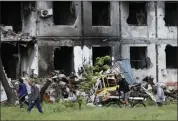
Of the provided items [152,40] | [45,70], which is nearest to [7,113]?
[45,70]

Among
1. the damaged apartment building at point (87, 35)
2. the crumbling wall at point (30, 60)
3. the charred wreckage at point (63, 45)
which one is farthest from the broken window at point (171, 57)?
the crumbling wall at point (30, 60)

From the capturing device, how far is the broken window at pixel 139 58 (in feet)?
109

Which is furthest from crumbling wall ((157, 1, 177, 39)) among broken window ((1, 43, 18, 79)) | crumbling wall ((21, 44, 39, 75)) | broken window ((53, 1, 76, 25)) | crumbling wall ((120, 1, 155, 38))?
broken window ((1, 43, 18, 79))

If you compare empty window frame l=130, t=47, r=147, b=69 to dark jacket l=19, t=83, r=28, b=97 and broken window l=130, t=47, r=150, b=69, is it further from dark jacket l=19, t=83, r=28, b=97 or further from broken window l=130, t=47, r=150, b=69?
dark jacket l=19, t=83, r=28, b=97

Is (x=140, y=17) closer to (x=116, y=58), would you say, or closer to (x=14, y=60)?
(x=116, y=58)

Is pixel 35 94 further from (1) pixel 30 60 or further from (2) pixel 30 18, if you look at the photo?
(2) pixel 30 18

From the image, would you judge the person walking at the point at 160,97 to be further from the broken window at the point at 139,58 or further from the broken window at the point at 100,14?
the broken window at the point at 100,14

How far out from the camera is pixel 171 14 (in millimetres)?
34781

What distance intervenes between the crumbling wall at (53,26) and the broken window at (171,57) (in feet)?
22.5

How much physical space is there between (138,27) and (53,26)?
5694 mm

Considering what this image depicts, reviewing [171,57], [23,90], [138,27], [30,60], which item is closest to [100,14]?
[138,27]

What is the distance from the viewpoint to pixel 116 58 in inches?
1273

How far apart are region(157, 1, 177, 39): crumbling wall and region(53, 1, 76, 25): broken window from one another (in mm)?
5747

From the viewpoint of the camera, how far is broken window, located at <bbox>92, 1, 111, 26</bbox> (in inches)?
1293
